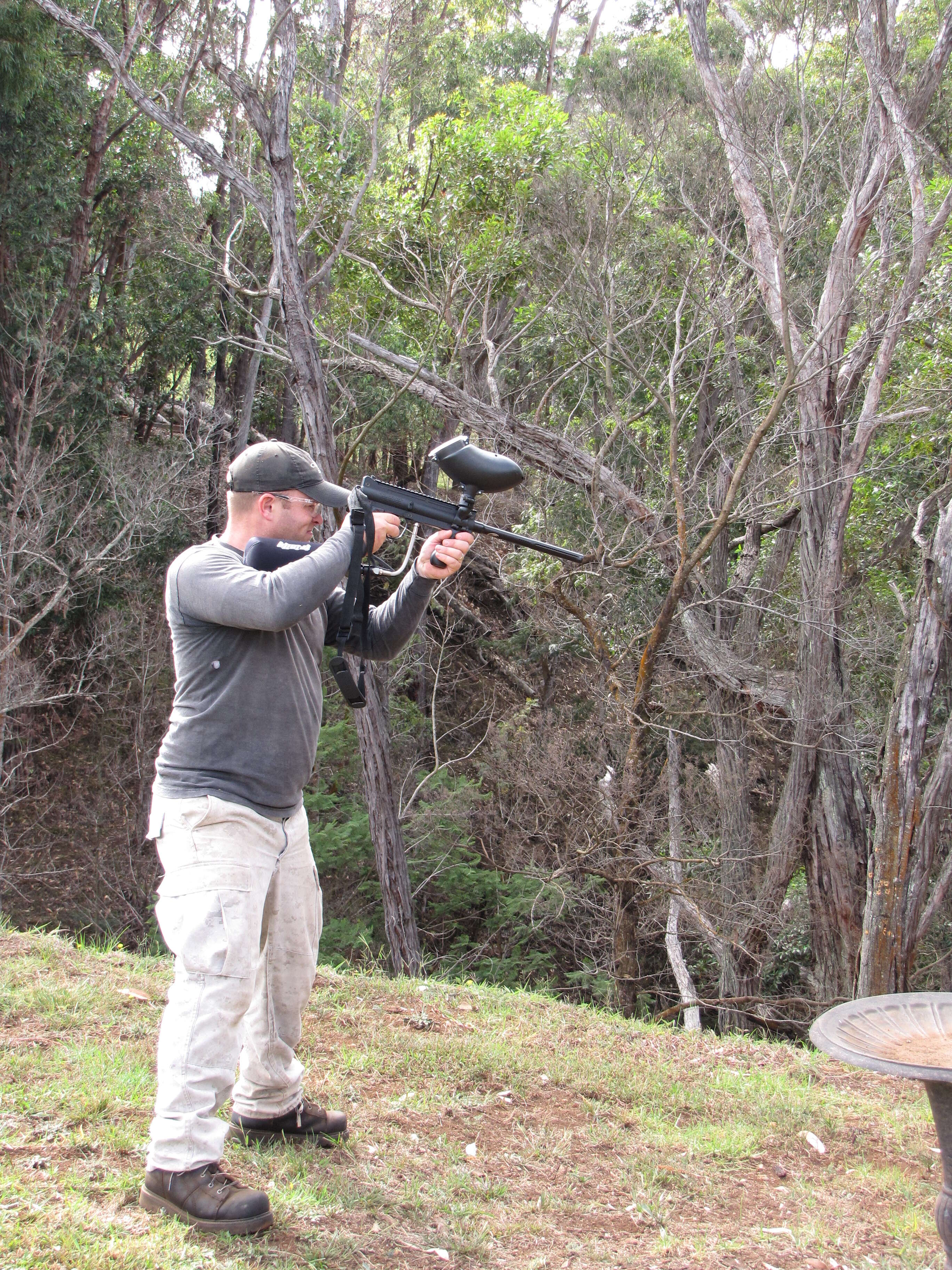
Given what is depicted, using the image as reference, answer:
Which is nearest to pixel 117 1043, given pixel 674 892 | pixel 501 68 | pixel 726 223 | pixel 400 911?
pixel 400 911

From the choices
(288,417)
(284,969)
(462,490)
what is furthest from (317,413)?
(288,417)

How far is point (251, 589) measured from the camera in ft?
8.87

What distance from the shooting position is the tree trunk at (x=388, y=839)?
10.3 meters

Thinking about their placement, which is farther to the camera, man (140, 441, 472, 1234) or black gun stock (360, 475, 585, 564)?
black gun stock (360, 475, 585, 564)

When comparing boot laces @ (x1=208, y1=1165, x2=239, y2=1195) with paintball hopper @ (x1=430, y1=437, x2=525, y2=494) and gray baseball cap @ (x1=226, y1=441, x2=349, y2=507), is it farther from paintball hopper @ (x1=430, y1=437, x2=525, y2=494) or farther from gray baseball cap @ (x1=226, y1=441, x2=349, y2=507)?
paintball hopper @ (x1=430, y1=437, x2=525, y2=494)

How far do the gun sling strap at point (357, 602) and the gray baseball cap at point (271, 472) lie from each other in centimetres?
12

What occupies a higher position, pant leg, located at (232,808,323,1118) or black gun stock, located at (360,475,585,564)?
black gun stock, located at (360,475,585,564)

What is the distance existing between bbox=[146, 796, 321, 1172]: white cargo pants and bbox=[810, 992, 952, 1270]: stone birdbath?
1543 millimetres

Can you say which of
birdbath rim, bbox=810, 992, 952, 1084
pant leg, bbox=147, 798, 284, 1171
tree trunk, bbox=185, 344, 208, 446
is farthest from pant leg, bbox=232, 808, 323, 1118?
tree trunk, bbox=185, 344, 208, 446

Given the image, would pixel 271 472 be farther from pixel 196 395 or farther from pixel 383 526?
pixel 196 395

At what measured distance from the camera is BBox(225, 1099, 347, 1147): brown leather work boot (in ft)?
10.3

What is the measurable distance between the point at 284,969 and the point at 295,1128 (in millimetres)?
593

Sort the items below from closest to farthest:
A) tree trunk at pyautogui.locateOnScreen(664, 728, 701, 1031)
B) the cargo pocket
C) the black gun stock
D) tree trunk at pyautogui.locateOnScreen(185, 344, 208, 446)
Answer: the cargo pocket → the black gun stock → tree trunk at pyautogui.locateOnScreen(664, 728, 701, 1031) → tree trunk at pyautogui.locateOnScreen(185, 344, 208, 446)

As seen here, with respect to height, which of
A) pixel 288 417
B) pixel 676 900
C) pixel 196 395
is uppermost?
pixel 196 395
